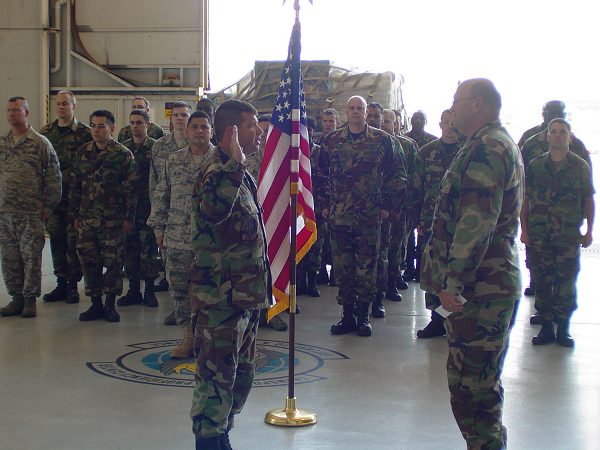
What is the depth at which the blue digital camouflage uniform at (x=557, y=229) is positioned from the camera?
6.29 metres

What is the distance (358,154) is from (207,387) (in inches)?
133

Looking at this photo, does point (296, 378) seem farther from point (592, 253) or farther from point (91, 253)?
point (592, 253)

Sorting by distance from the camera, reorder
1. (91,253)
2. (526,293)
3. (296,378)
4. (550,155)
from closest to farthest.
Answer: (296,378), (550,155), (91,253), (526,293)

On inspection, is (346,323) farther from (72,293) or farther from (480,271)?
(480,271)

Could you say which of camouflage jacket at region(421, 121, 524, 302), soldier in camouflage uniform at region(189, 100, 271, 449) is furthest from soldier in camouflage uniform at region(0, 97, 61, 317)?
camouflage jacket at region(421, 121, 524, 302)

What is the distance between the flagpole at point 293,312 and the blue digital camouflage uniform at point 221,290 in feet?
2.67

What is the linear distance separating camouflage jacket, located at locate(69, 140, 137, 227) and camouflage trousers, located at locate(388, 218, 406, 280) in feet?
8.54

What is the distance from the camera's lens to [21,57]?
13.2 metres

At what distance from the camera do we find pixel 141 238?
7.78 meters

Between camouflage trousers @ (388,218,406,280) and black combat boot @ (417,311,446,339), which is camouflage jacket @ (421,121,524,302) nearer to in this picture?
black combat boot @ (417,311,446,339)

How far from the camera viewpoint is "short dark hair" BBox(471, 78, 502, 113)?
346 centimetres

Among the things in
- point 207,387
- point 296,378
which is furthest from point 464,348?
point 296,378

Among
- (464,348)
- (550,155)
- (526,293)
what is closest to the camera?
Answer: (464,348)

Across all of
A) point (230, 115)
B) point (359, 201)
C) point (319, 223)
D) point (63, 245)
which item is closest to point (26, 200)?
point (63, 245)
